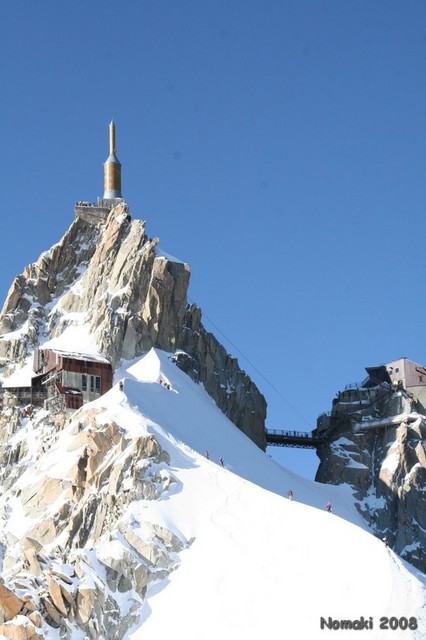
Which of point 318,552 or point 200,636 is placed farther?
point 318,552

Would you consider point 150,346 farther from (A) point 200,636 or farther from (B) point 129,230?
(A) point 200,636

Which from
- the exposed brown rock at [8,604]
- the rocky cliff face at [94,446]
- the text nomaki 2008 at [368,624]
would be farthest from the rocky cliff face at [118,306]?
the text nomaki 2008 at [368,624]

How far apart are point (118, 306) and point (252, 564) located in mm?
53560

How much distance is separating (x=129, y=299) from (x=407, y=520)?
4481cm

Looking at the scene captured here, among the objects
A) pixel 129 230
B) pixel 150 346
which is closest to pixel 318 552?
pixel 150 346

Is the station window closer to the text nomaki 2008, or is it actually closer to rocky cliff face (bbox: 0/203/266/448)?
rocky cliff face (bbox: 0/203/266/448)

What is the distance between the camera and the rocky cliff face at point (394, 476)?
7303 inches

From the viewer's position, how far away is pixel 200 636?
126750 millimetres

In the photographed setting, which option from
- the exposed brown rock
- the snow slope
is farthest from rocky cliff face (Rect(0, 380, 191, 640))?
the snow slope

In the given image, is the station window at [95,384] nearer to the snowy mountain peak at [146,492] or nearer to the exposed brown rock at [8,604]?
the snowy mountain peak at [146,492]

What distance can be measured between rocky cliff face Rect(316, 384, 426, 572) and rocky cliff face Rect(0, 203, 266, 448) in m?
15.3

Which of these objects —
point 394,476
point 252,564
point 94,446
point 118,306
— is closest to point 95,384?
point 118,306

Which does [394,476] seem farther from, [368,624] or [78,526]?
[368,624]

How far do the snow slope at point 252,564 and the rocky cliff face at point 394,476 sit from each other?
30.8m
